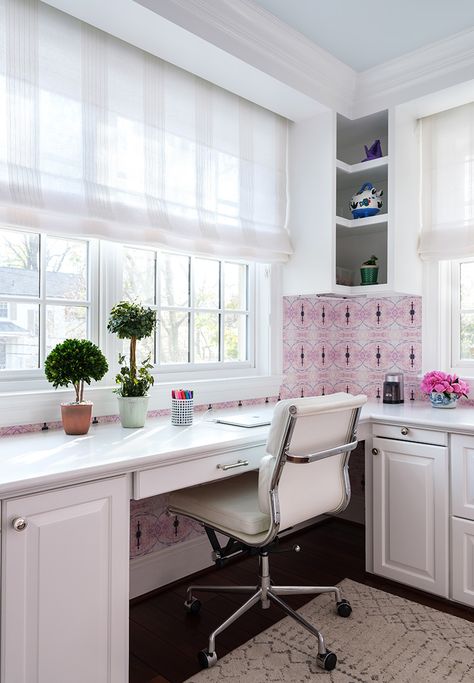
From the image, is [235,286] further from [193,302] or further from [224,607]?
[224,607]

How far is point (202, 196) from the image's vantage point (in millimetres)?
2555

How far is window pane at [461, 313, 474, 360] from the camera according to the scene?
116 inches

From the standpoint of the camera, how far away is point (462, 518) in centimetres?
223

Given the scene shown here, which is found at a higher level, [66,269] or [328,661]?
[66,269]

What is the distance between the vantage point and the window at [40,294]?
6.70 ft

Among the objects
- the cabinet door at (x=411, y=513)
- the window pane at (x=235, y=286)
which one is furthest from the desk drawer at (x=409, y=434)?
the window pane at (x=235, y=286)

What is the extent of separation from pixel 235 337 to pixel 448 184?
4.82 feet

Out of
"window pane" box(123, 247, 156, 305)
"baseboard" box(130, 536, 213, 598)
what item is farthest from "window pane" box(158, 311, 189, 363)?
"baseboard" box(130, 536, 213, 598)

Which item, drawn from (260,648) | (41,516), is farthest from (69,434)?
(260,648)

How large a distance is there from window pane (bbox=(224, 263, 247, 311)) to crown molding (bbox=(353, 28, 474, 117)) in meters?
1.12

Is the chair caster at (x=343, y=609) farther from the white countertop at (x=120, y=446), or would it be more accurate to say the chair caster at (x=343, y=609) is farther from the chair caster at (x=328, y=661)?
the white countertop at (x=120, y=446)

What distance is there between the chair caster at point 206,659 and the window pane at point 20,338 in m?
1.27

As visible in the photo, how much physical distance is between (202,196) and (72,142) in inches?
27.5

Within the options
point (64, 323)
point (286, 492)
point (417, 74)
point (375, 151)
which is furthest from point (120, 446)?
point (417, 74)
